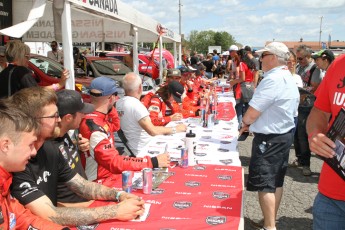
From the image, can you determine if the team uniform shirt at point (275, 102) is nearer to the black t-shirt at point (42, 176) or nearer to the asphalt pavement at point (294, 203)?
the asphalt pavement at point (294, 203)

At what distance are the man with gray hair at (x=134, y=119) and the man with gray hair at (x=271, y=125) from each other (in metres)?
0.93

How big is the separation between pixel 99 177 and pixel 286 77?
1.68m

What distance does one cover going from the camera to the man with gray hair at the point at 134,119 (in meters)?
3.28

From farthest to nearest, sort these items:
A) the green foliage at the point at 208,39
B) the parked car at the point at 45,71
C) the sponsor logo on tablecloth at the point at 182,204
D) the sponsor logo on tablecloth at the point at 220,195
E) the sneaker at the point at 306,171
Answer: the green foliage at the point at 208,39
the parked car at the point at 45,71
the sneaker at the point at 306,171
the sponsor logo on tablecloth at the point at 220,195
the sponsor logo on tablecloth at the point at 182,204

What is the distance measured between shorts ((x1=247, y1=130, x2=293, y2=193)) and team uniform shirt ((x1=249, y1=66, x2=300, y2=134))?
0.23 feet

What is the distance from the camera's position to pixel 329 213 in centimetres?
164

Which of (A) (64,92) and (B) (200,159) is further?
(B) (200,159)

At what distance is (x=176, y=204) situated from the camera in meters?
1.94

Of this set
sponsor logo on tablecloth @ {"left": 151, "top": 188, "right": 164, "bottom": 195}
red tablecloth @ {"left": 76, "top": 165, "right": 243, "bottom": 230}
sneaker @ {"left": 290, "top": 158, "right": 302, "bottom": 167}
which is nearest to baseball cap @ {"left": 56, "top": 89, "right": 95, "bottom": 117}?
red tablecloth @ {"left": 76, "top": 165, "right": 243, "bottom": 230}

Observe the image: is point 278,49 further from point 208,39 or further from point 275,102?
point 208,39

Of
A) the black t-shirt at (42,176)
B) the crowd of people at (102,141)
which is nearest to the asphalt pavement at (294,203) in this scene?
the crowd of people at (102,141)

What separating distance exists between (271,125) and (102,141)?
4.50 feet

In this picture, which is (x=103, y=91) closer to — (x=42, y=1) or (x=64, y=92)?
(x=64, y=92)

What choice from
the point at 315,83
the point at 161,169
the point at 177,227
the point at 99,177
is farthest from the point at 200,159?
the point at 315,83
